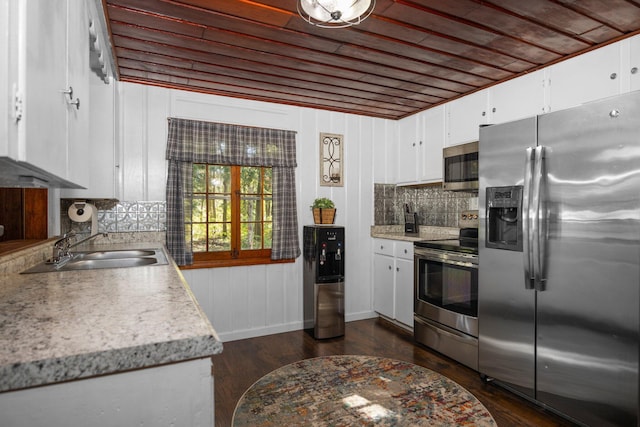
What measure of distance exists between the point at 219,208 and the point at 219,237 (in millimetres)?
289

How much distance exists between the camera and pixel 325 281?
142 inches

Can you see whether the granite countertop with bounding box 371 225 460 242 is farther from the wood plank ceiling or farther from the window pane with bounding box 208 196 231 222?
the window pane with bounding box 208 196 231 222

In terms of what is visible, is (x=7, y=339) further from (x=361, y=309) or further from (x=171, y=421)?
(x=361, y=309)

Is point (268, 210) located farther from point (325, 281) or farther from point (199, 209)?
point (325, 281)

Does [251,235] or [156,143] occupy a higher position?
[156,143]

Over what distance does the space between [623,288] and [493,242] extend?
79 centimetres

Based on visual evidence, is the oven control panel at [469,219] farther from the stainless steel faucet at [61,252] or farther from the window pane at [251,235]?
the stainless steel faucet at [61,252]

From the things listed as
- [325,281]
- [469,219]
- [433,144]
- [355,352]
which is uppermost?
[433,144]

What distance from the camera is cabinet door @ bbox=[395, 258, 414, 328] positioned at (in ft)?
11.8

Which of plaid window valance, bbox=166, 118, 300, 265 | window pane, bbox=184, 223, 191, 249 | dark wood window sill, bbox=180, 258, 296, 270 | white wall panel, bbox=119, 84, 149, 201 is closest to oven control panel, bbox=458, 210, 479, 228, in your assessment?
plaid window valance, bbox=166, 118, 300, 265

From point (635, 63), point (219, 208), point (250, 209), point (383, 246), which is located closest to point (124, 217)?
point (219, 208)

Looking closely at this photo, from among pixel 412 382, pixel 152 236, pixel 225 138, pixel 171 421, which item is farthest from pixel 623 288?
pixel 152 236

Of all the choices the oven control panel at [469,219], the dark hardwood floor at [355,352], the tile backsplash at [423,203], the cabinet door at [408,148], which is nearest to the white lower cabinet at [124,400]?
the dark hardwood floor at [355,352]

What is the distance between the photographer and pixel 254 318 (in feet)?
11.9
